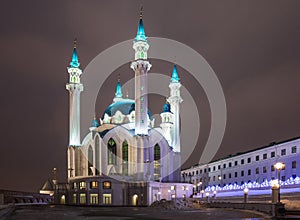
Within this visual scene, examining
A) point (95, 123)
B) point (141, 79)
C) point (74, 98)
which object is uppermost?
point (141, 79)

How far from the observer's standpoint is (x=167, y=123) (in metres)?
83.2

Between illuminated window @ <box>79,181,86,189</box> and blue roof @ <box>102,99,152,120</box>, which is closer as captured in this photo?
illuminated window @ <box>79,181,86,189</box>

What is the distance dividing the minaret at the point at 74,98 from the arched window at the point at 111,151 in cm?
770

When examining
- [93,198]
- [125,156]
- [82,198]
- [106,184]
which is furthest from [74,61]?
[93,198]

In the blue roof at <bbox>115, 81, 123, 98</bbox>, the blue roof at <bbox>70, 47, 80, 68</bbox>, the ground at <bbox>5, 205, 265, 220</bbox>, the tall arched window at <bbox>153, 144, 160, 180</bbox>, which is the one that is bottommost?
the ground at <bbox>5, 205, 265, 220</bbox>

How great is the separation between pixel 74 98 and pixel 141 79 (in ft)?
53.1

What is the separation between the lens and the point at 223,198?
185 feet

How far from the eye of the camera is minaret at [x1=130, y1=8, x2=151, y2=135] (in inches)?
2751

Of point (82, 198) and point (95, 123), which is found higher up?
point (95, 123)

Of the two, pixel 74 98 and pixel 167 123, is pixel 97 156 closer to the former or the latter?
pixel 74 98

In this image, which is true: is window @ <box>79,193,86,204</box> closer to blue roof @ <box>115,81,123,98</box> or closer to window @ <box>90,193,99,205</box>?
window @ <box>90,193,99,205</box>

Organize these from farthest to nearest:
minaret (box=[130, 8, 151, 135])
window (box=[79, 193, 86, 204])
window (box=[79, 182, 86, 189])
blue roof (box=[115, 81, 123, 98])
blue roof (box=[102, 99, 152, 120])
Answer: blue roof (box=[115, 81, 123, 98]) → blue roof (box=[102, 99, 152, 120]) → minaret (box=[130, 8, 151, 135]) → window (box=[79, 182, 86, 189]) → window (box=[79, 193, 86, 204])

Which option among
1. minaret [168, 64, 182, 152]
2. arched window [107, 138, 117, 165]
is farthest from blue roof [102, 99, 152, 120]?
arched window [107, 138, 117, 165]

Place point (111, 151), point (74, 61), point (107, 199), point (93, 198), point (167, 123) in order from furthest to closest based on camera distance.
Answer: point (167, 123)
point (74, 61)
point (111, 151)
point (93, 198)
point (107, 199)
